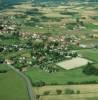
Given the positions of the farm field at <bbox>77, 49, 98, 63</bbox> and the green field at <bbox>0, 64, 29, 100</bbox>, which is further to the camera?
the farm field at <bbox>77, 49, 98, 63</bbox>

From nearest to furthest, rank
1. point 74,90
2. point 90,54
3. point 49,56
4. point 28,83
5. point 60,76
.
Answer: point 74,90 < point 28,83 < point 60,76 < point 49,56 < point 90,54

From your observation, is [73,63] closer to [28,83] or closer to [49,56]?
[49,56]

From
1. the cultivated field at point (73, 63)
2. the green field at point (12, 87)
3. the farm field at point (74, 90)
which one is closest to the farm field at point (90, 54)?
the cultivated field at point (73, 63)

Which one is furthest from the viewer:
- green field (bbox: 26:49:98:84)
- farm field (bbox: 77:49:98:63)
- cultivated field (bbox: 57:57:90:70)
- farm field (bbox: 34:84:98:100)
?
farm field (bbox: 77:49:98:63)

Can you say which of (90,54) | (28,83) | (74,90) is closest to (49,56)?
(90,54)

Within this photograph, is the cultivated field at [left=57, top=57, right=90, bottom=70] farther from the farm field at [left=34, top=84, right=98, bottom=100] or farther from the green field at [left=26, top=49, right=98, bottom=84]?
the farm field at [left=34, top=84, right=98, bottom=100]

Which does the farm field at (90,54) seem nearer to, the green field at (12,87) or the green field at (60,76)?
the green field at (60,76)

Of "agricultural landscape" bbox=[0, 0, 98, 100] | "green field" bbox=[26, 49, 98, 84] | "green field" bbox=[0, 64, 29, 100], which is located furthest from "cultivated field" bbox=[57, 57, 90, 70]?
"green field" bbox=[0, 64, 29, 100]
